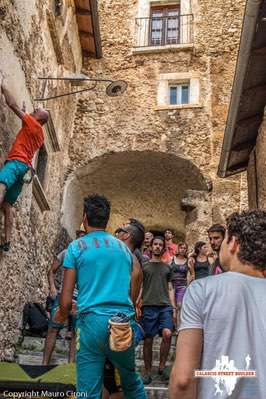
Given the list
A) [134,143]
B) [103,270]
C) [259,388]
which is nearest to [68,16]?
[134,143]

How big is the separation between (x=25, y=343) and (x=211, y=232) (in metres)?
2.89

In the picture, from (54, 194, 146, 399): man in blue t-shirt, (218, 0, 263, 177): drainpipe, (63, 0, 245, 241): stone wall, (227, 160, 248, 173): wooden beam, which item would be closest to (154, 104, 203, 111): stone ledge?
(63, 0, 245, 241): stone wall

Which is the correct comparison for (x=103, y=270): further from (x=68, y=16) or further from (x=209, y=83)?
(x=209, y=83)

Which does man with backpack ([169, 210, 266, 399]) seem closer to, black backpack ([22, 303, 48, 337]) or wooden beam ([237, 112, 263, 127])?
wooden beam ([237, 112, 263, 127])

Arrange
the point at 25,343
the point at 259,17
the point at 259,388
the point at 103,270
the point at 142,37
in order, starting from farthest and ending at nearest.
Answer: the point at 142,37 → the point at 25,343 → the point at 259,17 → the point at 103,270 → the point at 259,388

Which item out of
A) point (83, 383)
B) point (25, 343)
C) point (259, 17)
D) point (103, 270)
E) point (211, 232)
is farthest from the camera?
point (25, 343)

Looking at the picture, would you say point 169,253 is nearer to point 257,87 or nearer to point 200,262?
point 200,262

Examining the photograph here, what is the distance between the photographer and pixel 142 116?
1123 cm

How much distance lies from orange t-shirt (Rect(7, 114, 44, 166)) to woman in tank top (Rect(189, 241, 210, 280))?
2.71 m

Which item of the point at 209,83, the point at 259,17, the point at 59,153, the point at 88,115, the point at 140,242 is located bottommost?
the point at 140,242

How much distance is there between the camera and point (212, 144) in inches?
424

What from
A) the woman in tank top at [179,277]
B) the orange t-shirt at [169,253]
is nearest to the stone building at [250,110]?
the woman in tank top at [179,277]

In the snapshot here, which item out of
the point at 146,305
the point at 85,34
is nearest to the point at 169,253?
the point at 146,305

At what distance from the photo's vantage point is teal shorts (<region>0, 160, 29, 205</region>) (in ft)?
15.4
